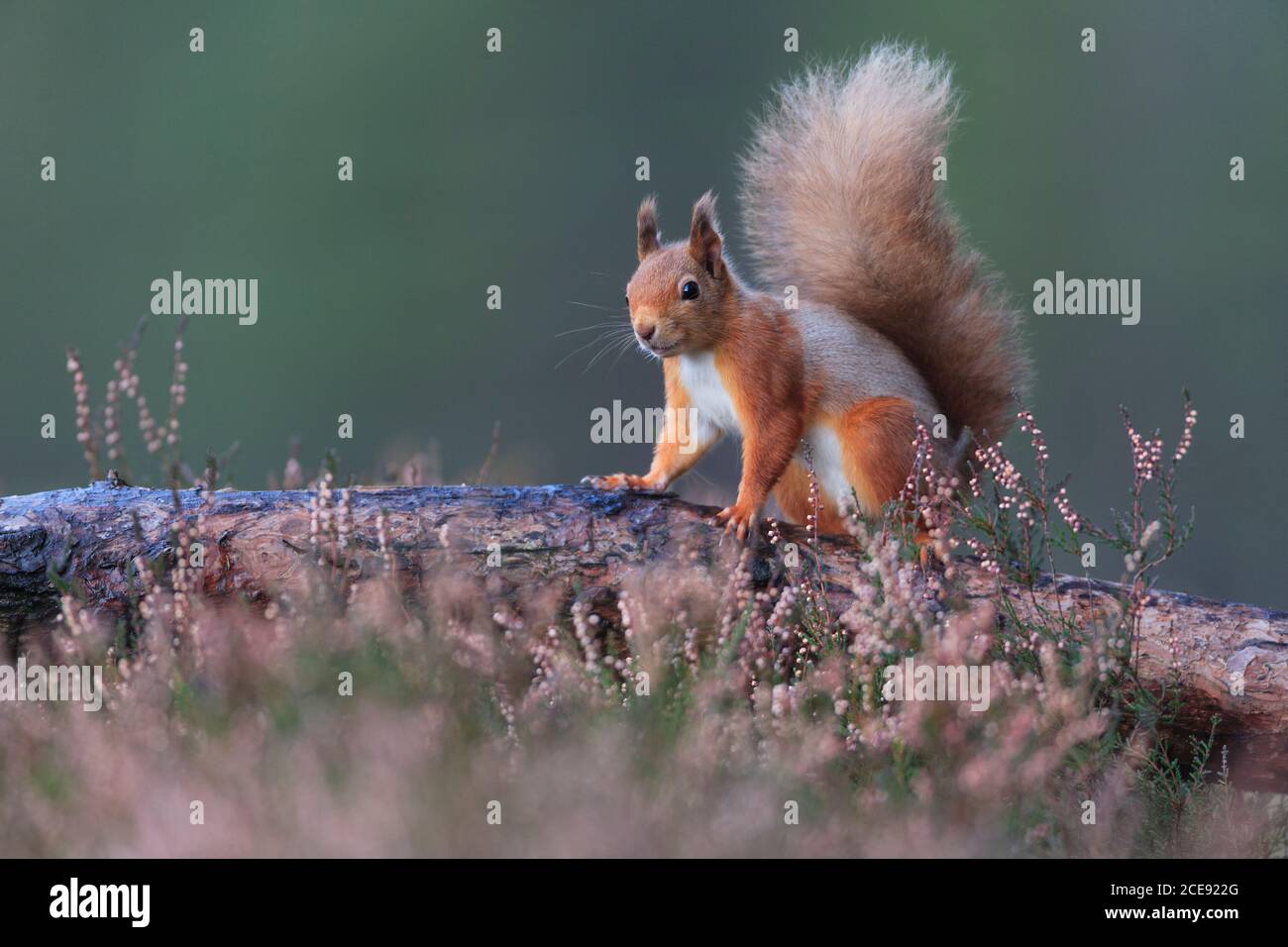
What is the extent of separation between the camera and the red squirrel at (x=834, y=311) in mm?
2594

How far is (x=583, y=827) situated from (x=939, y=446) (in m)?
1.67

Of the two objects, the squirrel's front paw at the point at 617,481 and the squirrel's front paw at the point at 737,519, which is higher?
the squirrel's front paw at the point at 617,481

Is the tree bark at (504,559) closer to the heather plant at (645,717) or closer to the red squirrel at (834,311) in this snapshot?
the heather plant at (645,717)

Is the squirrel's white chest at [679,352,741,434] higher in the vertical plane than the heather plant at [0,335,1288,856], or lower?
higher

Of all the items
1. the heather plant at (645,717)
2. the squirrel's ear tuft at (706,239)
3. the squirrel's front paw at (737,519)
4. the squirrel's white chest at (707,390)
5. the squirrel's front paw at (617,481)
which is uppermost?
the squirrel's ear tuft at (706,239)

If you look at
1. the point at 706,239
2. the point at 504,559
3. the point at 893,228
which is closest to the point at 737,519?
the point at 504,559

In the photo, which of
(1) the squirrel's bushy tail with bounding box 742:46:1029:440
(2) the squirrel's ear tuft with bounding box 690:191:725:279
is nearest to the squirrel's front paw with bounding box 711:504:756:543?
(2) the squirrel's ear tuft with bounding box 690:191:725:279

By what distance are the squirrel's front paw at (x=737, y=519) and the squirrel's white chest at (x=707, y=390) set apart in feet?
0.85

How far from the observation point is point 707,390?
2.69m

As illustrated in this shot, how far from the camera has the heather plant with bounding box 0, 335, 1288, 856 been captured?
53.2 inches

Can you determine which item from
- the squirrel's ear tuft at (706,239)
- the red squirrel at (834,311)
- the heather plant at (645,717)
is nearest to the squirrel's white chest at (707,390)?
the red squirrel at (834,311)

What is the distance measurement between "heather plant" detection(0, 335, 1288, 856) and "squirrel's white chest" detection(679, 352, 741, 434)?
34 cm

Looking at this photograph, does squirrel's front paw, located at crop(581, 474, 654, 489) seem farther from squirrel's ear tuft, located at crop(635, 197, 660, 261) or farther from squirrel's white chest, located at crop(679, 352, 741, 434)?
squirrel's ear tuft, located at crop(635, 197, 660, 261)
